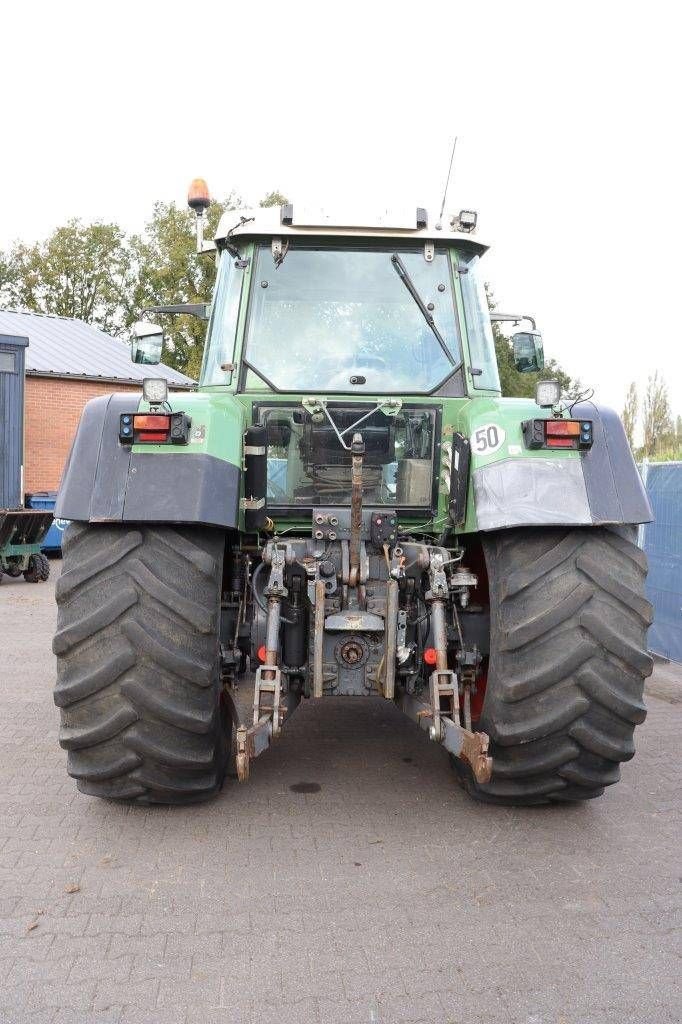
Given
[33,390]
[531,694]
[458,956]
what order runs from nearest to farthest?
[458,956]
[531,694]
[33,390]

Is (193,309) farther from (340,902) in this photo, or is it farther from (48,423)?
(48,423)

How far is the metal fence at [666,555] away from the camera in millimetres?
8828

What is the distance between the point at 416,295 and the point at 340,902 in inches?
118

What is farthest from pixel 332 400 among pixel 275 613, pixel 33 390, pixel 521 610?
pixel 33 390

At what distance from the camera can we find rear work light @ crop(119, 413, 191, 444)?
4.08 metres

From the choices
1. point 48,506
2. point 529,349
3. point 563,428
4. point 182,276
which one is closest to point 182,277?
point 182,276

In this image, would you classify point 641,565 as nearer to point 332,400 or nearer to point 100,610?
point 332,400

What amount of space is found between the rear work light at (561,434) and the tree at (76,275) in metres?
42.6

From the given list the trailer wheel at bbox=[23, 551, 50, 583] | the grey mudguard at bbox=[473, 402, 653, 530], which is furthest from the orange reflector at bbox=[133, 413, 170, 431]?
the trailer wheel at bbox=[23, 551, 50, 583]

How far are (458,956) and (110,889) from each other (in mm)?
1385

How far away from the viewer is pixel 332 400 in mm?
4758

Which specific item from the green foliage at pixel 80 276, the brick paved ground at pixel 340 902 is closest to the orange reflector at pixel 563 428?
the brick paved ground at pixel 340 902

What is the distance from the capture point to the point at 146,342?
5.75m

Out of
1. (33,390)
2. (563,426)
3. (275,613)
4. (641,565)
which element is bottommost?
(275,613)
